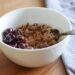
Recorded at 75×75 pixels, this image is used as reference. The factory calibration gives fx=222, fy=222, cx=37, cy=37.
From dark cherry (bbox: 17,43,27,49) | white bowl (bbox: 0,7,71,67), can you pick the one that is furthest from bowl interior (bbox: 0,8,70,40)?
dark cherry (bbox: 17,43,27,49)

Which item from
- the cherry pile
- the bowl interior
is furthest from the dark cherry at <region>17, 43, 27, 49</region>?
the bowl interior

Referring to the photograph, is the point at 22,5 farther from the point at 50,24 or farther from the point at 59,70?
the point at 59,70

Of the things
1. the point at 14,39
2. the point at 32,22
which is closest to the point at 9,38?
the point at 14,39

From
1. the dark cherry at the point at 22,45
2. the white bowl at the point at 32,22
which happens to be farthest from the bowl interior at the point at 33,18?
the dark cherry at the point at 22,45

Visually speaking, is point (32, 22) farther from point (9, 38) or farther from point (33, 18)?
point (9, 38)

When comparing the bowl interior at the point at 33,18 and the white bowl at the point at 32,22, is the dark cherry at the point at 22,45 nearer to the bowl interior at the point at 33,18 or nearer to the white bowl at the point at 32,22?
→ the white bowl at the point at 32,22

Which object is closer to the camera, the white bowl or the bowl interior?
the white bowl

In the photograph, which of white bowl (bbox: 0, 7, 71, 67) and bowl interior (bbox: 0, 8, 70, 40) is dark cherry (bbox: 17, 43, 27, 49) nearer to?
white bowl (bbox: 0, 7, 71, 67)

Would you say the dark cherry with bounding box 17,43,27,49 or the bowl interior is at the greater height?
the bowl interior
